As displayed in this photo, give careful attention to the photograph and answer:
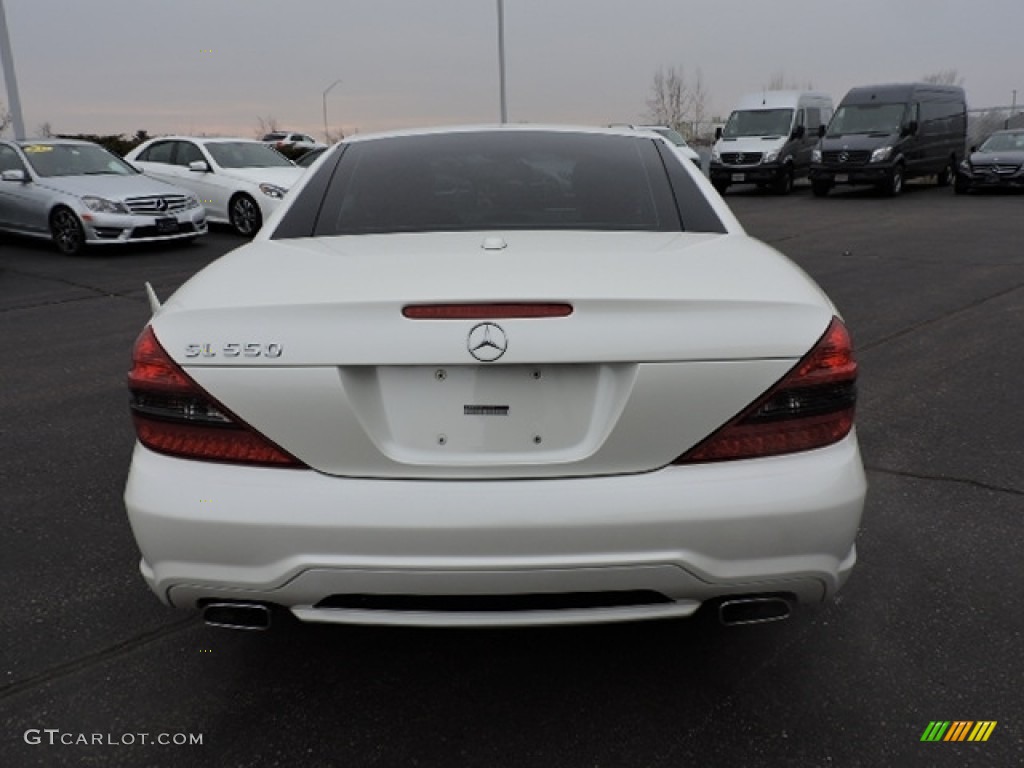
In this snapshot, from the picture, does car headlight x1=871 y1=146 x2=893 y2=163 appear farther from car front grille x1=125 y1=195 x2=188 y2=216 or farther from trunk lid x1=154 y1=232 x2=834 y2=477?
trunk lid x1=154 y1=232 x2=834 y2=477

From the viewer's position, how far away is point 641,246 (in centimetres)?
254

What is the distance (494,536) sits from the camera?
6.64 feet

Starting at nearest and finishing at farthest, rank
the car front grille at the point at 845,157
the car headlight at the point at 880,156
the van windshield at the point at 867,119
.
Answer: the car headlight at the point at 880,156, the car front grille at the point at 845,157, the van windshield at the point at 867,119

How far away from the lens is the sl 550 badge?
2.05 meters

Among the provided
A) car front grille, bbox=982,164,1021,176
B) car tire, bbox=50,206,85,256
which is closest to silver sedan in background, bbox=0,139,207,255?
car tire, bbox=50,206,85,256

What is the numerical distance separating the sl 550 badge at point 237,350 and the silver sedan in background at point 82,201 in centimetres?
1160

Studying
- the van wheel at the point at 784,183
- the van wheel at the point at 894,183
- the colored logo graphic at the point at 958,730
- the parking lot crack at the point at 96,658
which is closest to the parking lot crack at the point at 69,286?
the parking lot crack at the point at 96,658

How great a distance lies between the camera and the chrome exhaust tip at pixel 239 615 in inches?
86.9

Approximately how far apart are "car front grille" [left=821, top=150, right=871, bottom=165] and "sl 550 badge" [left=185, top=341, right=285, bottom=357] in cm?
2136

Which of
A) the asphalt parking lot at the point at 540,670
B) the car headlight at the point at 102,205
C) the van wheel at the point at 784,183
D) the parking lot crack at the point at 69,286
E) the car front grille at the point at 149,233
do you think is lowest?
the van wheel at the point at 784,183

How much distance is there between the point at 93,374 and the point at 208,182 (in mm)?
9519

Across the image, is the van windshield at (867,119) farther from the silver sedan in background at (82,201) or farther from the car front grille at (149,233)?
the car front grille at (149,233)

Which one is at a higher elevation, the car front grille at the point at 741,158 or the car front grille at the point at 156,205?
the car front grille at the point at 156,205

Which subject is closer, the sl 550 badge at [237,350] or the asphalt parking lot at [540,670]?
the sl 550 badge at [237,350]
